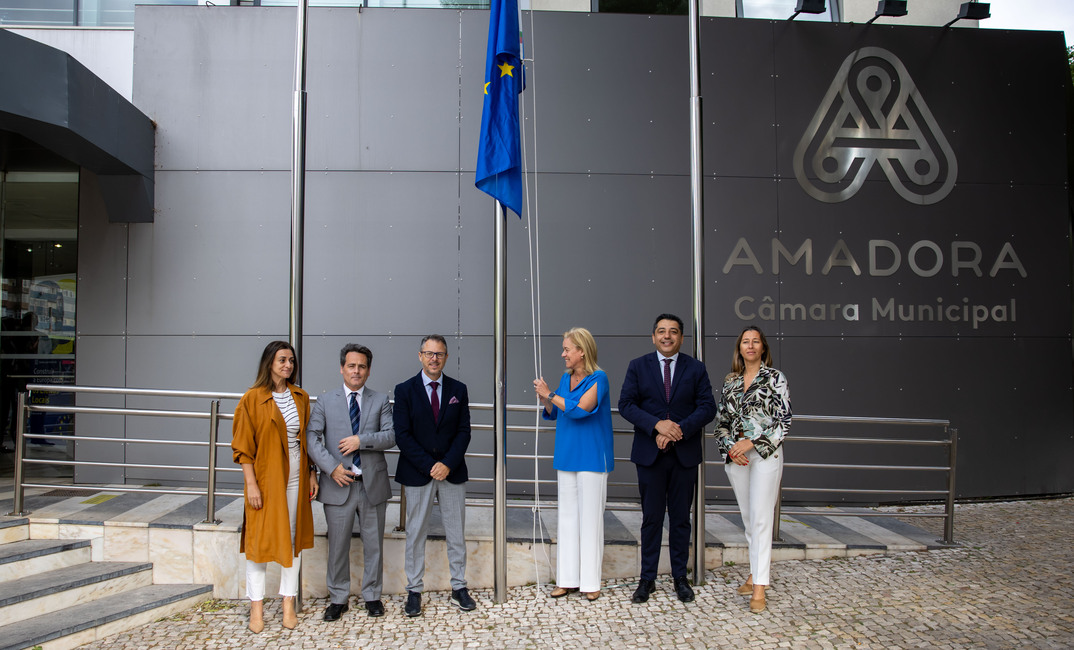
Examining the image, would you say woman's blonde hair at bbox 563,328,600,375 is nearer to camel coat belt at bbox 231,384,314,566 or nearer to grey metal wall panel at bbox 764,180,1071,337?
camel coat belt at bbox 231,384,314,566

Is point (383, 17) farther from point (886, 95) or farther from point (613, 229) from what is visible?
point (886, 95)

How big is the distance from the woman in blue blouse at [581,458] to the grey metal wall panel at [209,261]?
3.91 metres

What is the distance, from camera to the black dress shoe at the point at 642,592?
4.50 metres

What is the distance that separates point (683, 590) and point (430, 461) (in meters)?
1.88

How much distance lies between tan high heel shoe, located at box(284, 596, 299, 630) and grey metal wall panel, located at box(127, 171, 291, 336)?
11.5 feet

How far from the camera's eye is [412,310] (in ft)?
23.5

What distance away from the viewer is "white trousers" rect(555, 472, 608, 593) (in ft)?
14.8

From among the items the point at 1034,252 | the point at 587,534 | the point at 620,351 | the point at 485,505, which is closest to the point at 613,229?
the point at 620,351

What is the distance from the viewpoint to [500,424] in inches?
182

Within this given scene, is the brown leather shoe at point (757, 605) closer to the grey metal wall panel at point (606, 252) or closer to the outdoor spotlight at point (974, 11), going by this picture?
the grey metal wall panel at point (606, 252)

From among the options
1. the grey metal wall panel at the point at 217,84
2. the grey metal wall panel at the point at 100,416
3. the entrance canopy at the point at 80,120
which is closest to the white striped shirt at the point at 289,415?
the entrance canopy at the point at 80,120

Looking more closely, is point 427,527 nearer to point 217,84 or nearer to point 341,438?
point 341,438

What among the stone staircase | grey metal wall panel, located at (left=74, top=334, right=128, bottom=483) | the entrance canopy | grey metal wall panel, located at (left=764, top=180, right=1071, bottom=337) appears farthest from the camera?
grey metal wall panel, located at (left=764, top=180, right=1071, bottom=337)

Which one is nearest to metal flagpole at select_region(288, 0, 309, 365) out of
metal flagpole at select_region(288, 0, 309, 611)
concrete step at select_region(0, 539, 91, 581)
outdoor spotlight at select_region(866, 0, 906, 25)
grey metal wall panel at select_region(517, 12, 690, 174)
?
metal flagpole at select_region(288, 0, 309, 611)
